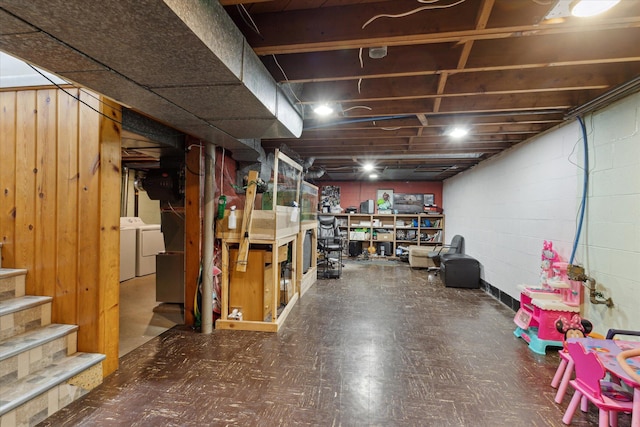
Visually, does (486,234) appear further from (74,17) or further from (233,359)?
(74,17)

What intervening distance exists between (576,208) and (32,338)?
4.60 metres

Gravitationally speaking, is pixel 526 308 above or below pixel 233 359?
above

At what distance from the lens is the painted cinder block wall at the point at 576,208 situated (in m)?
2.29

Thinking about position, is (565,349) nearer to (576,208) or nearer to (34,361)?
(576,208)

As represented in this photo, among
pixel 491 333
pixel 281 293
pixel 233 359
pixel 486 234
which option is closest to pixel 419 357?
pixel 491 333

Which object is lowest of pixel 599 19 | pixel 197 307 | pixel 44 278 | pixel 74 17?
pixel 197 307

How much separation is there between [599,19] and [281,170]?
281 cm

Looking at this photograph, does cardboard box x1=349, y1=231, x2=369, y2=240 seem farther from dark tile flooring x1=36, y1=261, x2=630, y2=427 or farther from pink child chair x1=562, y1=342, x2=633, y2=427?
pink child chair x1=562, y1=342, x2=633, y2=427

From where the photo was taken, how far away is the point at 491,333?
320 cm

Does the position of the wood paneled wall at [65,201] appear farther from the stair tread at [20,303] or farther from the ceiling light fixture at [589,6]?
the ceiling light fixture at [589,6]

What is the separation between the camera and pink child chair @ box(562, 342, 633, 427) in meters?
1.62

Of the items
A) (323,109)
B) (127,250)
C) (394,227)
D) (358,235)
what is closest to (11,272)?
(323,109)

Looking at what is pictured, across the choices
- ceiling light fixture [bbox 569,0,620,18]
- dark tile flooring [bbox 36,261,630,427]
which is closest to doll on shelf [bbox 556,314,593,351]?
dark tile flooring [bbox 36,261,630,427]

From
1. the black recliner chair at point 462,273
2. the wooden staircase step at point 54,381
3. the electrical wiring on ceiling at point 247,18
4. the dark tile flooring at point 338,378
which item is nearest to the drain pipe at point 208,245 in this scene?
the dark tile flooring at point 338,378
